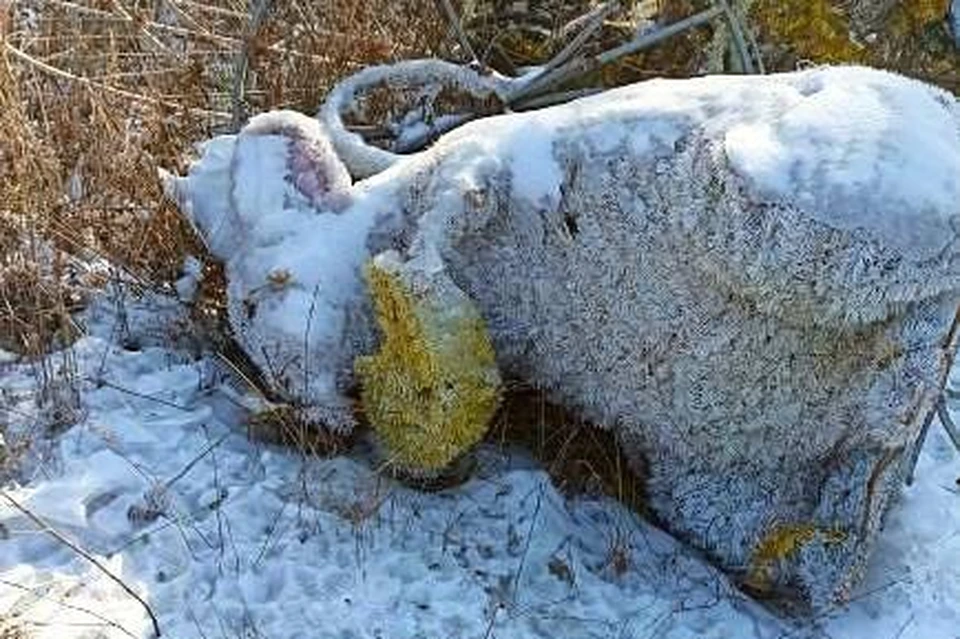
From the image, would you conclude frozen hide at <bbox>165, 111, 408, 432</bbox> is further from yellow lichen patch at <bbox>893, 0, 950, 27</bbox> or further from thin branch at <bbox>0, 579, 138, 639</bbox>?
yellow lichen patch at <bbox>893, 0, 950, 27</bbox>

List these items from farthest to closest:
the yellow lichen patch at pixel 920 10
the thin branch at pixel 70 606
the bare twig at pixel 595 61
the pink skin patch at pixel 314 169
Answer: the yellow lichen patch at pixel 920 10 → the bare twig at pixel 595 61 → the pink skin patch at pixel 314 169 → the thin branch at pixel 70 606

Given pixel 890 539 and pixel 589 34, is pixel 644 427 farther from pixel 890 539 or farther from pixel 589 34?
pixel 589 34

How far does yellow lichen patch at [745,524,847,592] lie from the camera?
3277 mm

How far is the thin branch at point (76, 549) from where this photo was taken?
121 inches

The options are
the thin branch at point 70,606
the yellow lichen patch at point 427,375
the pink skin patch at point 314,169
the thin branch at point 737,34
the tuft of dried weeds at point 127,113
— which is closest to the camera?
the thin branch at point 70,606

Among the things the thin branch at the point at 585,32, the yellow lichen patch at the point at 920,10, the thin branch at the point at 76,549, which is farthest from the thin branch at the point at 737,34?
the thin branch at the point at 76,549

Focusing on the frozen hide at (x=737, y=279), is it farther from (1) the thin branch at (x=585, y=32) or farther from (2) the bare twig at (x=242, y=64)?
(2) the bare twig at (x=242, y=64)

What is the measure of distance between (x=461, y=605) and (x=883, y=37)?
2.77m

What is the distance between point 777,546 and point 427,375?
0.92 metres

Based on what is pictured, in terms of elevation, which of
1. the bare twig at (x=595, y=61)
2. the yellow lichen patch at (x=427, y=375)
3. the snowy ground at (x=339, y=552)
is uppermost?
the bare twig at (x=595, y=61)

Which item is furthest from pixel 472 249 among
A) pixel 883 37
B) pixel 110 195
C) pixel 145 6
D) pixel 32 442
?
pixel 145 6

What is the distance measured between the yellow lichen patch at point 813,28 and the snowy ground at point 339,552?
1.39 metres

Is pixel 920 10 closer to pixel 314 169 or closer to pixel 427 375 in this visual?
pixel 314 169

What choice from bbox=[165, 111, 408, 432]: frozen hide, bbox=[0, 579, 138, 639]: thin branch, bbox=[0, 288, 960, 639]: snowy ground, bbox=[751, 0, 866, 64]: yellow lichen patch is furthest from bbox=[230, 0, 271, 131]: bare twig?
bbox=[0, 579, 138, 639]: thin branch
